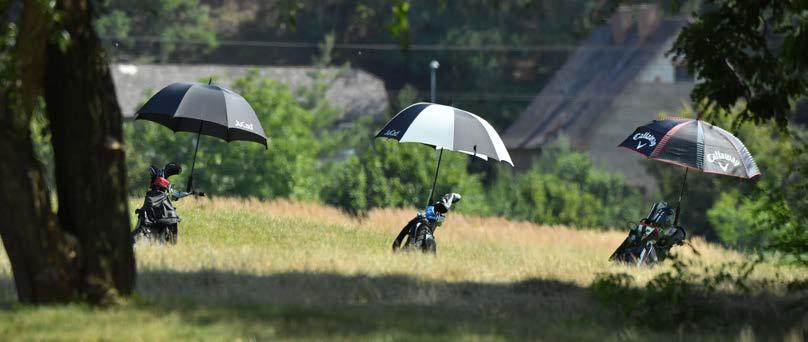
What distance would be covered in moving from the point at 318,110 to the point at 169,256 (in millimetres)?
64501

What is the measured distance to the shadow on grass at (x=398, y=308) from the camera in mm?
13352

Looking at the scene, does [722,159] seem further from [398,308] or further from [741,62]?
[398,308]

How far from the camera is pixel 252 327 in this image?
43.1 feet

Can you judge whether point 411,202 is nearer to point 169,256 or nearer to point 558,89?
point 558,89

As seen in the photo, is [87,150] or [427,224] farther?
[427,224]

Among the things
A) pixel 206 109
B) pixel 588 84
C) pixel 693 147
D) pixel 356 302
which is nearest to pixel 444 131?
pixel 693 147

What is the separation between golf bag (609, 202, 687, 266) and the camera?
69.6 ft

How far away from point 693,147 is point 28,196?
11384 mm

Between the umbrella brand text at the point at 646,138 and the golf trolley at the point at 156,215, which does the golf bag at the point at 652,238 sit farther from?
the golf trolley at the point at 156,215

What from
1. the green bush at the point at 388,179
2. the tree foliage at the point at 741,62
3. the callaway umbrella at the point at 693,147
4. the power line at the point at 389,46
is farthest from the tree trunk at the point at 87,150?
the power line at the point at 389,46

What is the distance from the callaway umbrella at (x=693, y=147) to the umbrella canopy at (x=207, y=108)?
5.25m

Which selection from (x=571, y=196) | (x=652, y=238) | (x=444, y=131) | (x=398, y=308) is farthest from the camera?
(x=571, y=196)

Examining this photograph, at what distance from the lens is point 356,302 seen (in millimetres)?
15008

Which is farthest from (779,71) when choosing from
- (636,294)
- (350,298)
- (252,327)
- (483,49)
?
(483,49)
